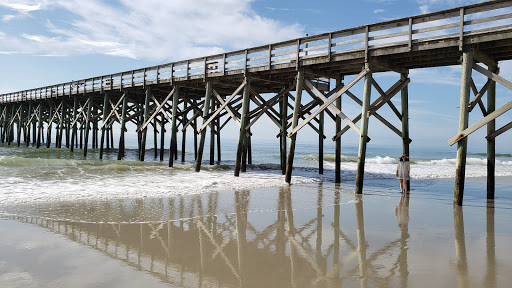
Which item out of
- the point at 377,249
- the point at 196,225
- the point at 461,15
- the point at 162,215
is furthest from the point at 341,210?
the point at 461,15

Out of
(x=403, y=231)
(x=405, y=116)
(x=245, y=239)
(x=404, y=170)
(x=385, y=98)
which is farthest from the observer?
(x=405, y=116)

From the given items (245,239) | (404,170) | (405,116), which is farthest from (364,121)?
(245,239)

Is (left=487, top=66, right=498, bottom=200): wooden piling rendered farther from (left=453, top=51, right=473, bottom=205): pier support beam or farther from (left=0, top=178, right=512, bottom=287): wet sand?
(left=453, top=51, right=473, bottom=205): pier support beam

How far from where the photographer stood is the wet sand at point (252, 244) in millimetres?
3793

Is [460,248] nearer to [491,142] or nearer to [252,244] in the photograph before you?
[252,244]

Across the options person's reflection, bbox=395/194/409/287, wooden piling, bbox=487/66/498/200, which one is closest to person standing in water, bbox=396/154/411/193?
person's reflection, bbox=395/194/409/287

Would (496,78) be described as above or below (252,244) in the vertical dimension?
above

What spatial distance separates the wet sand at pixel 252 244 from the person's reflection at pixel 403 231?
0.02 metres

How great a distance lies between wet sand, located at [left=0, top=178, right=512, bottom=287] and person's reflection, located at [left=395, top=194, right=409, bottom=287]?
0.02 meters

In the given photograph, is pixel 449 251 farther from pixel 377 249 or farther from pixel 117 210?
pixel 117 210

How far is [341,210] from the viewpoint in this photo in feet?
25.1

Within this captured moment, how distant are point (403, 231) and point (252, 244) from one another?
2.66m

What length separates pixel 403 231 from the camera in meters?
5.86

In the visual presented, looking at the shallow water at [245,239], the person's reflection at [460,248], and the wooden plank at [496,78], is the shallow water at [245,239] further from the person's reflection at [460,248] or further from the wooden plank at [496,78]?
the wooden plank at [496,78]
